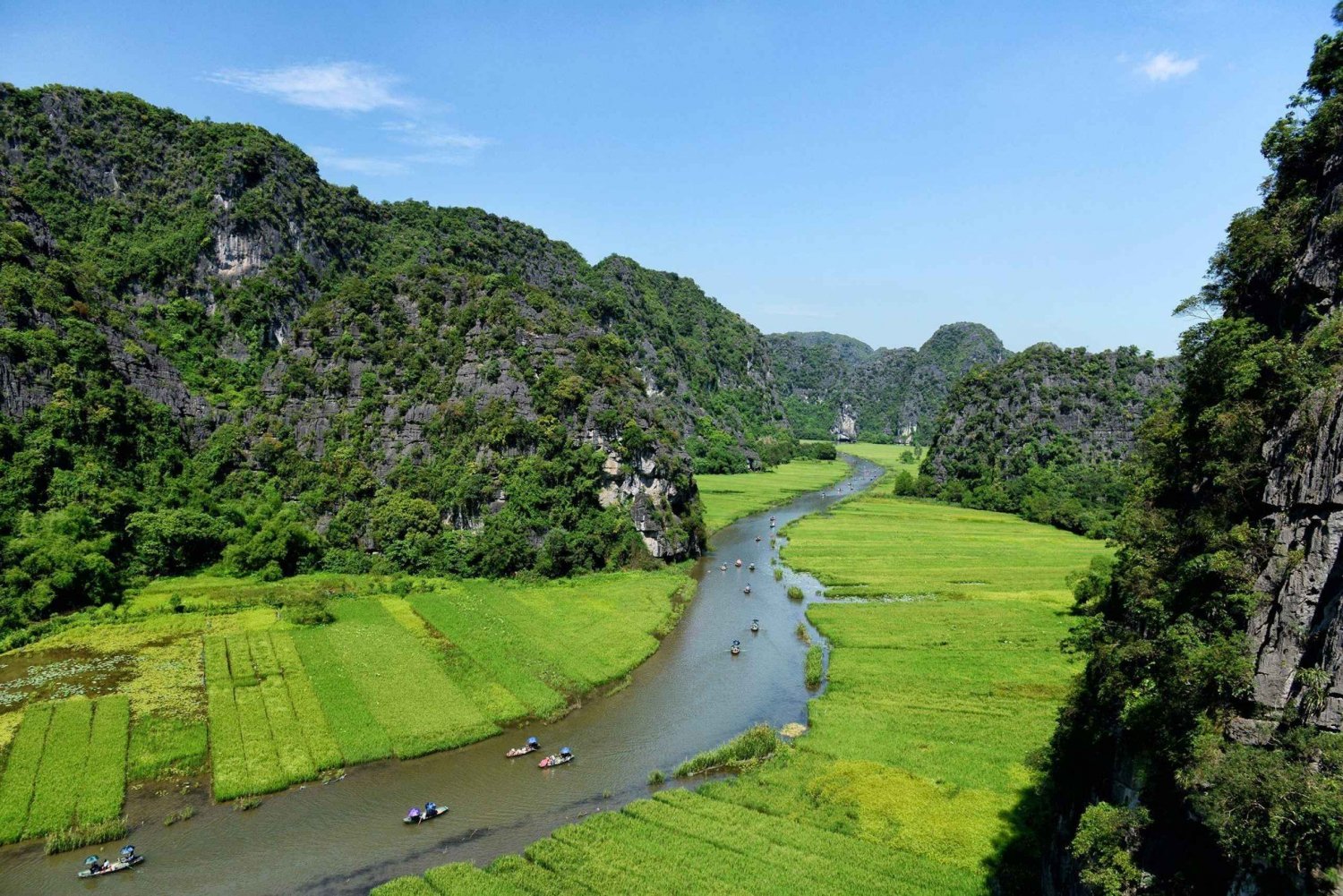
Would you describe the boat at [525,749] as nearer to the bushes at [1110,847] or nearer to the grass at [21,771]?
the grass at [21,771]

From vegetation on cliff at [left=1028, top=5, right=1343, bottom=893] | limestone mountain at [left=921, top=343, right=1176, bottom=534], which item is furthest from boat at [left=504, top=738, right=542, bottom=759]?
limestone mountain at [left=921, top=343, right=1176, bottom=534]

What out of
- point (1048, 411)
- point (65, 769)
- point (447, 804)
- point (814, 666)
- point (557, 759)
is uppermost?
point (1048, 411)

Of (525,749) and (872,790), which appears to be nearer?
(872,790)

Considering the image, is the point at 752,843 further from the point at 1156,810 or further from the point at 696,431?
the point at 696,431

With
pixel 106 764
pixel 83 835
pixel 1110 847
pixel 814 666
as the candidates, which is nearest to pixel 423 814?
pixel 83 835

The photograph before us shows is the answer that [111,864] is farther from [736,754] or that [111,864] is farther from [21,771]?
[736,754]

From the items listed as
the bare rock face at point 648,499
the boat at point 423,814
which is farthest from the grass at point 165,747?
the bare rock face at point 648,499

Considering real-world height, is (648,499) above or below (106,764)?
above
